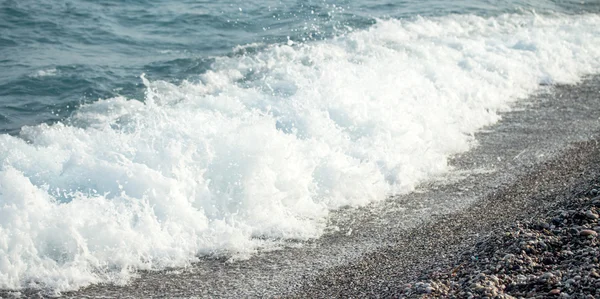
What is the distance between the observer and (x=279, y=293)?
6609mm

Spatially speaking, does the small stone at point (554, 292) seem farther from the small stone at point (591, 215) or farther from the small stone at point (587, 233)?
the small stone at point (591, 215)

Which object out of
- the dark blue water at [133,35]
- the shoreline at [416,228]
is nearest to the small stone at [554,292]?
the shoreline at [416,228]

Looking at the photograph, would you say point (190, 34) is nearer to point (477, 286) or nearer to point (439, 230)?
point (439, 230)

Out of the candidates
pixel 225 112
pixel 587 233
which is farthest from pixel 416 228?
pixel 225 112

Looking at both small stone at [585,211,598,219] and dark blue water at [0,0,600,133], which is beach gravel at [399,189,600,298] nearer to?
small stone at [585,211,598,219]

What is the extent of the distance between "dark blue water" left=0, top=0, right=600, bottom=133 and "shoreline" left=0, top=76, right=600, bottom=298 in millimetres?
5280

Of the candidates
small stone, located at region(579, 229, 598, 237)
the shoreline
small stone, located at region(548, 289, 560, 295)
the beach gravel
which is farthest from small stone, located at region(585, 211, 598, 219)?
small stone, located at region(548, 289, 560, 295)

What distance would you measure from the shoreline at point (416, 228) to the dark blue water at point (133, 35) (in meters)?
5.28

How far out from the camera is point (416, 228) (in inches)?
315

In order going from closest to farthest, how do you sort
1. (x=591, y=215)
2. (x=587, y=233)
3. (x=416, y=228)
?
(x=587, y=233)
(x=591, y=215)
(x=416, y=228)

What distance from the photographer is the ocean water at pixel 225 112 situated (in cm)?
753

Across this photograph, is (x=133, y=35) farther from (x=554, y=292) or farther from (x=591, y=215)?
(x=554, y=292)

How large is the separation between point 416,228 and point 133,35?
10.2 m

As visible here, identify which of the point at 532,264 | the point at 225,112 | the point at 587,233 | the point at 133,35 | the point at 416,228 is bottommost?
the point at 416,228
